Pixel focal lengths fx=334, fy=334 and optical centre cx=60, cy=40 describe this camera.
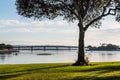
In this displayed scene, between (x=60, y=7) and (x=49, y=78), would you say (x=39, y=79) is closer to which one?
(x=49, y=78)

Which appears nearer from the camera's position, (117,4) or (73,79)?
(73,79)

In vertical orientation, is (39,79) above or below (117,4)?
below

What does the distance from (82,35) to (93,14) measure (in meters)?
6.09

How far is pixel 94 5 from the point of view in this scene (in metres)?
45.2

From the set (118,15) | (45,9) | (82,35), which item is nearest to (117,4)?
(118,15)

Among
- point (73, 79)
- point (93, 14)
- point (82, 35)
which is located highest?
point (93, 14)

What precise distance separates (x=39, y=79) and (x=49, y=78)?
87 centimetres

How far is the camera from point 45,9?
4356cm

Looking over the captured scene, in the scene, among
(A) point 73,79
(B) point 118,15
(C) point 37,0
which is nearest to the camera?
(A) point 73,79

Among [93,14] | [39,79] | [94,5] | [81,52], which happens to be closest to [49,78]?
[39,79]

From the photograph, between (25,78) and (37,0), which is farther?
(37,0)

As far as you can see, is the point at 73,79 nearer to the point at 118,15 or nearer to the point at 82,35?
the point at 82,35

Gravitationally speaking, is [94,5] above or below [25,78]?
above

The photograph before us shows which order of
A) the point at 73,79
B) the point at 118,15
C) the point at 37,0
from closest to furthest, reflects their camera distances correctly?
the point at 73,79 < the point at 37,0 < the point at 118,15
